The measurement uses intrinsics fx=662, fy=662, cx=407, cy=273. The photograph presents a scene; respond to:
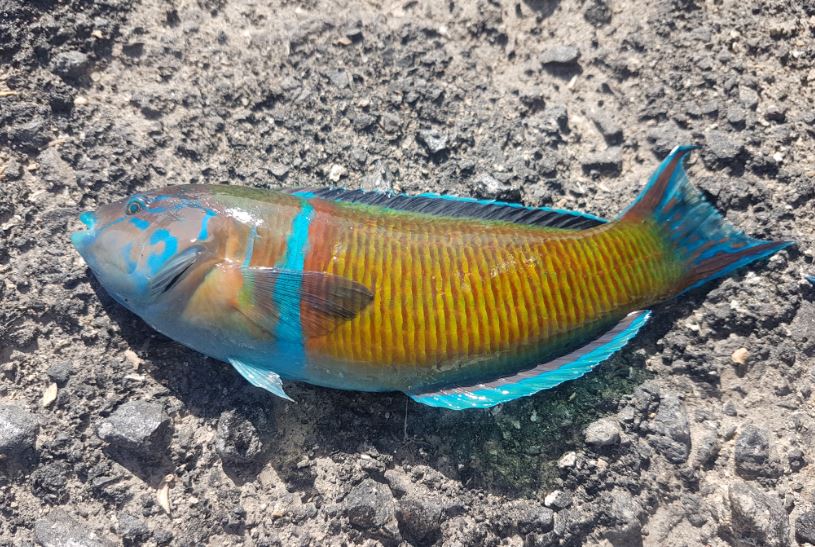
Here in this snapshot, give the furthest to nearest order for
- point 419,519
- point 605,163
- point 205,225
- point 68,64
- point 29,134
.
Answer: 1. point 605,163
2. point 68,64
3. point 29,134
4. point 419,519
5. point 205,225

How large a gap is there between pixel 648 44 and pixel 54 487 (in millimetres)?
4284

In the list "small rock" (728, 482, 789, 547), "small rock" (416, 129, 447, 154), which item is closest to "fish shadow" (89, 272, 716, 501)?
"small rock" (728, 482, 789, 547)

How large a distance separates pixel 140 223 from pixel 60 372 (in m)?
0.95

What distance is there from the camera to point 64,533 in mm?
3348

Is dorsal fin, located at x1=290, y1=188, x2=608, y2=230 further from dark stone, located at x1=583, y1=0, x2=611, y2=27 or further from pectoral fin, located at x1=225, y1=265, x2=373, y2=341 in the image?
dark stone, located at x1=583, y1=0, x2=611, y2=27

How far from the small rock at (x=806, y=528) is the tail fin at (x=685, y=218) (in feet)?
4.38

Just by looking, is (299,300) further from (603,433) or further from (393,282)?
(603,433)

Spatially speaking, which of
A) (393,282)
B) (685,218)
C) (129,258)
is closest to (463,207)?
(393,282)

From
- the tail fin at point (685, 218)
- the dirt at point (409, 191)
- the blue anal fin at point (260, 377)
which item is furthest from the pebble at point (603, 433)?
the blue anal fin at point (260, 377)

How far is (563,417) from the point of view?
3604 mm

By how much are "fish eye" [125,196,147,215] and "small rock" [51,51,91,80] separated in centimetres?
116

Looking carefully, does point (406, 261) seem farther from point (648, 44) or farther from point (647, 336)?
point (648, 44)

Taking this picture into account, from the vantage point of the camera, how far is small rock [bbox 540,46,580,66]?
14.0ft

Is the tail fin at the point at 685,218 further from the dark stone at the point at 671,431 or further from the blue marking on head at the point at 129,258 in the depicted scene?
the blue marking on head at the point at 129,258
